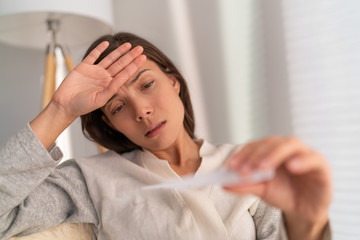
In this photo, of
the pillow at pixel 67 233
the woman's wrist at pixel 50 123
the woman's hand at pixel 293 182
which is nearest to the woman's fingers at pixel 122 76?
the woman's wrist at pixel 50 123

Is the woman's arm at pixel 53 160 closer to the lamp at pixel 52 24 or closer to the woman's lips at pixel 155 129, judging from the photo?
the woman's lips at pixel 155 129

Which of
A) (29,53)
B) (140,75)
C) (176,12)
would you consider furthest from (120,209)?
(29,53)

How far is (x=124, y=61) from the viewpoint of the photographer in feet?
3.30

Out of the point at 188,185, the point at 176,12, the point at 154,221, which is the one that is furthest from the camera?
the point at 176,12

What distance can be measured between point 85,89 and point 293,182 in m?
0.60

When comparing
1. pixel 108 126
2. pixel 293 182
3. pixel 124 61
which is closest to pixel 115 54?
pixel 124 61

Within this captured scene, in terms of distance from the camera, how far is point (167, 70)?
48.0 inches

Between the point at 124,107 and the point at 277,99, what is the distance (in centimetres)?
65

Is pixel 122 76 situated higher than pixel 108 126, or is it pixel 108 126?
pixel 122 76

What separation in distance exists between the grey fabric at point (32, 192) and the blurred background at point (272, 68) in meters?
0.78

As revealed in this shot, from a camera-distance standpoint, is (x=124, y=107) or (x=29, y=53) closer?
(x=124, y=107)

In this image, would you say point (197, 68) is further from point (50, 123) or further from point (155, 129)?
point (50, 123)

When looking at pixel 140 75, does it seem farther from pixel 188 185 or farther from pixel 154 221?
pixel 188 185

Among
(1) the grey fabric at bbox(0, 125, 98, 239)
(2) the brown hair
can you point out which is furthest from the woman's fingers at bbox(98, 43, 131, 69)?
(1) the grey fabric at bbox(0, 125, 98, 239)
